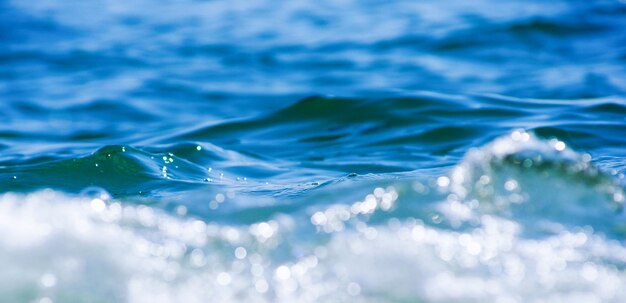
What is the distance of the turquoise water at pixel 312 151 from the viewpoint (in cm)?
292

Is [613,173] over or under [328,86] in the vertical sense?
under

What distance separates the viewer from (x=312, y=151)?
18.1 feet

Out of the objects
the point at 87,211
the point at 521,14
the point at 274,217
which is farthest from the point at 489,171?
the point at 521,14

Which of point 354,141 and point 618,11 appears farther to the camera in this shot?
point 618,11

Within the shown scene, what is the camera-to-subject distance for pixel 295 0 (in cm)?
1030

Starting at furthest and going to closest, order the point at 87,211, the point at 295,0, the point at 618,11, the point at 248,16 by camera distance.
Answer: the point at 295,0, the point at 248,16, the point at 618,11, the point at 87,211

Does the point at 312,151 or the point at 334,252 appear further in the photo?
the point at 312,151

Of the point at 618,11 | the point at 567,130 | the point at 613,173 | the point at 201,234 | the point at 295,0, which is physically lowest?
the point at 201,234

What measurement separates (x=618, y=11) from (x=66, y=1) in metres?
6.08

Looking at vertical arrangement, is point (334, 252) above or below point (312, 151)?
below

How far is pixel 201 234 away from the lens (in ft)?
10.2

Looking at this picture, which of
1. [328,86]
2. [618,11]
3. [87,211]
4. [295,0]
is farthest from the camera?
[295,0]

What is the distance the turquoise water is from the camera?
2922 millimetres

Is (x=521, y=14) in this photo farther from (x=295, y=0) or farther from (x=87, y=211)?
(x=87, y=211)
